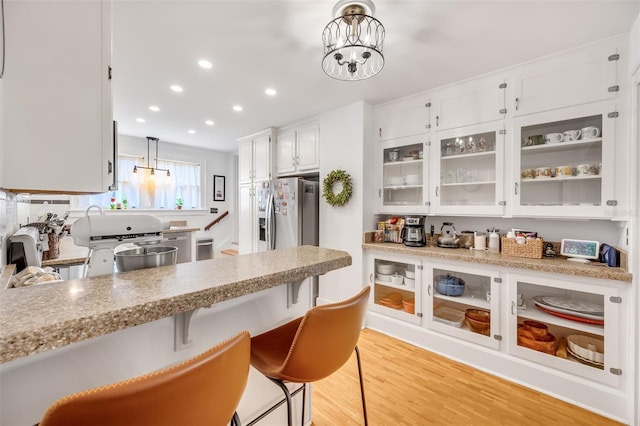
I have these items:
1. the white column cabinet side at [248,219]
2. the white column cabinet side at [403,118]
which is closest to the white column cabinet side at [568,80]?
the white column cabinet side at [403,118]

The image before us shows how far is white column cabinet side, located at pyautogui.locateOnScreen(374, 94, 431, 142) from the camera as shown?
2738 millimetres

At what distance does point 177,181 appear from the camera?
210 inches

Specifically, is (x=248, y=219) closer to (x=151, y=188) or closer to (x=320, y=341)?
(x=151, y=188)

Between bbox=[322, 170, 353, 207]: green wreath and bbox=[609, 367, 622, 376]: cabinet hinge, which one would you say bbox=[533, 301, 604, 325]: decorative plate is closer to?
bbox=[609, 367, 622, 376]: cabinet hinge

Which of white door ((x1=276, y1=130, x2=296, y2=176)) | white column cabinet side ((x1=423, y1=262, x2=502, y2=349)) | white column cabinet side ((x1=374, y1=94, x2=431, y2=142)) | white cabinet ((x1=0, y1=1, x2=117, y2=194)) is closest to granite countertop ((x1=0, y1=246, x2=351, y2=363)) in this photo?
white cabinet ((x1=0, y1=1, x2=117, y2=194))

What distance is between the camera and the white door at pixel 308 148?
11.2 ft

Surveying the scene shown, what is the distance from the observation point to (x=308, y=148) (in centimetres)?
350

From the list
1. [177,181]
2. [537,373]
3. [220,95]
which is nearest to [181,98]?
[220,95]

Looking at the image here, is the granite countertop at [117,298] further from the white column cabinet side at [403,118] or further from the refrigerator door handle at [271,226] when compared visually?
the refrigerator door handle at [271,226]

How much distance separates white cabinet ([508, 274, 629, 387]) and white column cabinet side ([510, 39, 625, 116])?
1.33 metres

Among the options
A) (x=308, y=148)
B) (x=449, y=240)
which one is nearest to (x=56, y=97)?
(x=308, y=148)

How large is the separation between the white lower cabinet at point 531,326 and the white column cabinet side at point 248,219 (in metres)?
2.19

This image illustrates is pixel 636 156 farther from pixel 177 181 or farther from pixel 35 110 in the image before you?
pixel 177 181

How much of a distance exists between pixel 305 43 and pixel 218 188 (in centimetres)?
447
